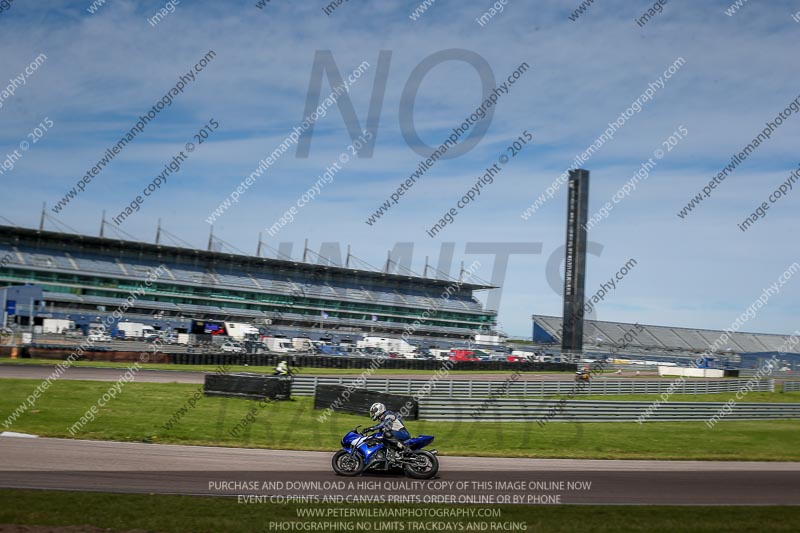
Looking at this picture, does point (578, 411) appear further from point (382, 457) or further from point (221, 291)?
point (221, 291)

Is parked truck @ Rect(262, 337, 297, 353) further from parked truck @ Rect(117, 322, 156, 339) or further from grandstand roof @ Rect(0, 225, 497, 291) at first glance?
grandstand roof @ Rect(0, 225, 497, 291)

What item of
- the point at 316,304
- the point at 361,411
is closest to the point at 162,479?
the point at 361,411

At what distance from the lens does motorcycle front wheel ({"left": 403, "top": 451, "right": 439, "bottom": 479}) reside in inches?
541

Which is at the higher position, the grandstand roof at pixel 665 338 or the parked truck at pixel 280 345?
the grandstand roof at pixel 665 338

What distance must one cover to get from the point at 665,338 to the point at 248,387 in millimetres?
95050

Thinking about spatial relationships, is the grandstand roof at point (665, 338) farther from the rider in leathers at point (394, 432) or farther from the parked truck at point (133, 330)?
the rider in leathers at point (394, 432)

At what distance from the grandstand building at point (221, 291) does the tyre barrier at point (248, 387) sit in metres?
38.6

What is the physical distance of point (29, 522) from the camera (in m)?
9.18

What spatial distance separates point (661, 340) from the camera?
10938 cm

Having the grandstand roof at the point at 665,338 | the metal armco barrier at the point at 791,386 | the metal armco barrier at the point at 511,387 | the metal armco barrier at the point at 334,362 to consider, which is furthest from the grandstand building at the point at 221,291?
the metal armco barrier at the point at 791,386

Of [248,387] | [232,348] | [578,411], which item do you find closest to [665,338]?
[232,348]

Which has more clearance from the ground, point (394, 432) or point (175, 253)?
point (175, 253)

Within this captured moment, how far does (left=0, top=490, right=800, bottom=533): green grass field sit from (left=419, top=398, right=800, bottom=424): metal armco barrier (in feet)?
42.2

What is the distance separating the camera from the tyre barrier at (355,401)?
2336 cm
